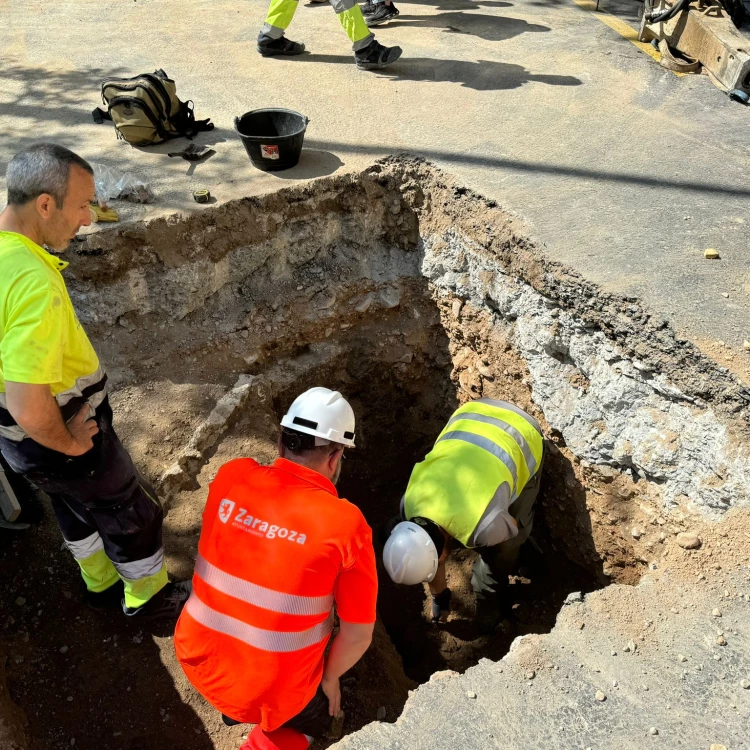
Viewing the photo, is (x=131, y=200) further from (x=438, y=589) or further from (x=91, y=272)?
(x=438, y=589)

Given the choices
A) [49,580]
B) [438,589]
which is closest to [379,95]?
[438,589]

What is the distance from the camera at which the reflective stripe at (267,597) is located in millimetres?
2043

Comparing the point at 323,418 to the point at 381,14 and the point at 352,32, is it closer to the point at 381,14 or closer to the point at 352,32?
the point at 352,32

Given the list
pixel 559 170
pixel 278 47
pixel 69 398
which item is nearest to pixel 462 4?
pixel 278 47

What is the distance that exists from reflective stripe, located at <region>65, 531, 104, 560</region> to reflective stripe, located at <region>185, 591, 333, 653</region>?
107 centimetres

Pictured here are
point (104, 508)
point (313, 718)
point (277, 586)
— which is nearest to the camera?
point (277, 586)

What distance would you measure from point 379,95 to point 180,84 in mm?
1807

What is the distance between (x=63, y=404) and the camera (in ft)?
7.98

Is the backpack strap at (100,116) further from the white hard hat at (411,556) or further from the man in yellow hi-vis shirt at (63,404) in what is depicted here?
the white hard hat at (411,556)

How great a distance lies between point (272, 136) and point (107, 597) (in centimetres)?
322

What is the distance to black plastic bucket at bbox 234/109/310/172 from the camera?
4301 mm

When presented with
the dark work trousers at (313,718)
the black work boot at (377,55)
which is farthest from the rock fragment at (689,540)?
the black work boot at (377,55)

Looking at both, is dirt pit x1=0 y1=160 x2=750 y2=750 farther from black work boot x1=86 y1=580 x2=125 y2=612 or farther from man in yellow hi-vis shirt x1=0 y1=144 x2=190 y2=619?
man in yellow hi-vis shirt x1=0 y1=144 x2=190 y2=619

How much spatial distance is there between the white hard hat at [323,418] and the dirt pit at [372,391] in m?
1.44
